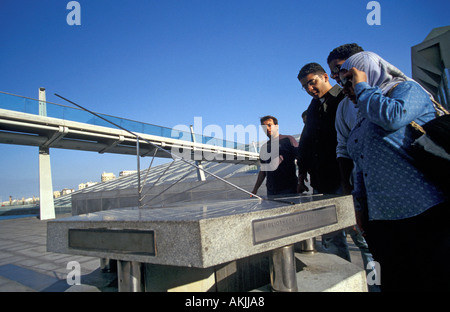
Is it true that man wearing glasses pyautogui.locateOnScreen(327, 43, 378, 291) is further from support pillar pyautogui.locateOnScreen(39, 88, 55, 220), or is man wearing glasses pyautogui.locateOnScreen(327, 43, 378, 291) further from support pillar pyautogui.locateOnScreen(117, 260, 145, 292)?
support pillar pyautogui.locateOnScreen(39, 88, 55, 220)

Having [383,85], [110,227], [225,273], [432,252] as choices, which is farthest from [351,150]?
[110,227]

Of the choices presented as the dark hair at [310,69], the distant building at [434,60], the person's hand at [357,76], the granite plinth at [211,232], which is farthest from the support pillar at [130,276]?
the distant building at [434,60]

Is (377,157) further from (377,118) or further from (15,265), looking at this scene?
(15,265)

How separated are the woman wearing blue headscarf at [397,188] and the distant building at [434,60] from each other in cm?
1192

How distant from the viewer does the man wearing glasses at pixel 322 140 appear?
7.97ft

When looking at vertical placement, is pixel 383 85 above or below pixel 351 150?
above

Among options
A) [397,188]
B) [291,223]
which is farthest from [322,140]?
[291,223]

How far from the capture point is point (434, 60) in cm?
1200

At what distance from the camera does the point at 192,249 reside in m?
1.05

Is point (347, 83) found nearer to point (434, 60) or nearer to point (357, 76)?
point (357, 76)

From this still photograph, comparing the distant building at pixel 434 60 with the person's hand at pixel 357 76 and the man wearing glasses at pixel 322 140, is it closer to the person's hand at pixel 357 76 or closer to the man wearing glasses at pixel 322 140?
the man wearing glasses at pixel 322 140

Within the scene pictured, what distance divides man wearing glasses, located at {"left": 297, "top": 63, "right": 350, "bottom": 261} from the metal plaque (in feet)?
5.98

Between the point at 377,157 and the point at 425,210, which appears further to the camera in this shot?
the point at 377,157
